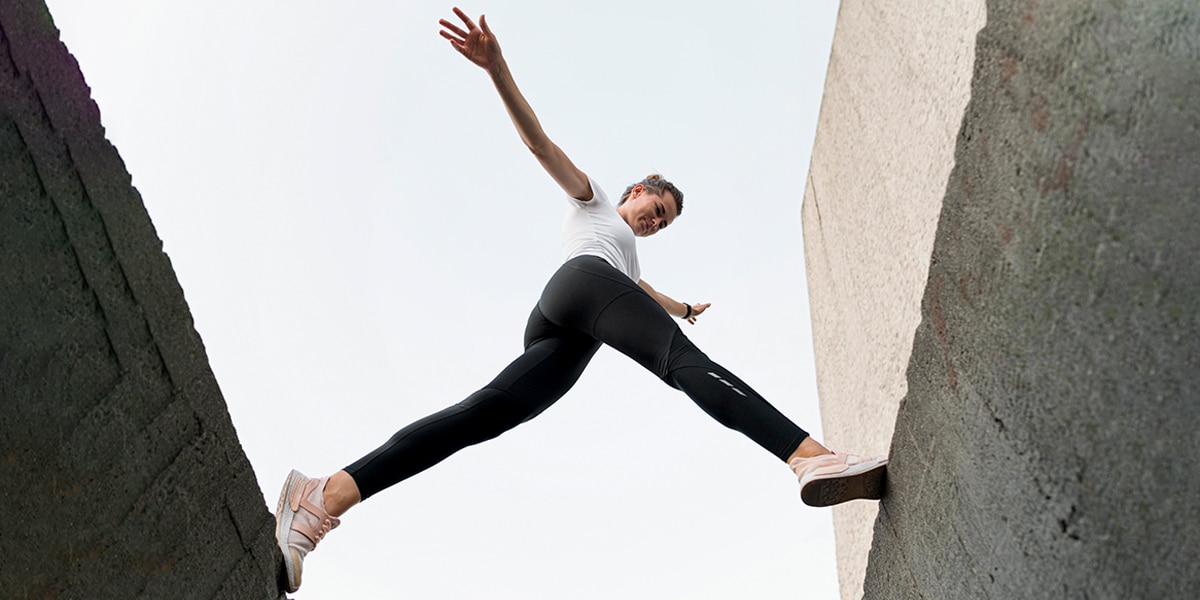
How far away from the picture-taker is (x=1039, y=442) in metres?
1.47

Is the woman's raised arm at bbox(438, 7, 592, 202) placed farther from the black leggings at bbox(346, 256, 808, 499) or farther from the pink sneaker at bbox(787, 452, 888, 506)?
the pink sneaker at bbox(787, 452, 888, 506)

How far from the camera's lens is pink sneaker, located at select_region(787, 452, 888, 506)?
7.01 ft

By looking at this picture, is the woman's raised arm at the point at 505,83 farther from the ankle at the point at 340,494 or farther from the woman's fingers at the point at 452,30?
the ankle at the point at 340,494

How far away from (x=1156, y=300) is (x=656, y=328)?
4.89 ft

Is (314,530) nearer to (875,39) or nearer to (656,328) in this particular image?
(656,328)

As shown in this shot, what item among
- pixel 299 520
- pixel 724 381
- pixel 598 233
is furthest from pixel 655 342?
pixel 299 520

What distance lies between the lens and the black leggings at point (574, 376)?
241cm

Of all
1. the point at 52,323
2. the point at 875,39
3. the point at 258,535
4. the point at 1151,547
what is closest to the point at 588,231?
the point at 875,39

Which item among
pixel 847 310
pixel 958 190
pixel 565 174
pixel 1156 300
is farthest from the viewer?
pixel 847 310

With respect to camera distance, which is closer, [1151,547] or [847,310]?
[1151,547]

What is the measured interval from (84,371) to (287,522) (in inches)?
34.5

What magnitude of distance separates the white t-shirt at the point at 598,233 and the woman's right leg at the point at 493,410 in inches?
10.0

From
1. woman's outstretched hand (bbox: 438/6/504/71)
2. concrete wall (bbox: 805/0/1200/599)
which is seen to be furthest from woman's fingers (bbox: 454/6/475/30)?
concrete wall (bbox: 805/0/1200/599)

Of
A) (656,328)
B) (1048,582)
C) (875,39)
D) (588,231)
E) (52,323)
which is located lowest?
(1048,582)
